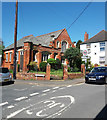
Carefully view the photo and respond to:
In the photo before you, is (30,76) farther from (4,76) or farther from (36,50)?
(36,50)

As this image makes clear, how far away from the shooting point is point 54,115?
407 centimetres

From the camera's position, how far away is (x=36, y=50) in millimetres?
24094

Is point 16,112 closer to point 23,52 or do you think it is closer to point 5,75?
point 5,75

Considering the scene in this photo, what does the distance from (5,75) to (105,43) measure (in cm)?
2951

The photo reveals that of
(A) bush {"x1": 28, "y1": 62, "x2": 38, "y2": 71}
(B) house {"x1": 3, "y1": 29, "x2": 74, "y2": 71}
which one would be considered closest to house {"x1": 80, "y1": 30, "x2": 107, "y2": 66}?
(B) house {"x1": 3, "y1": 29, "x2": 74, "y2": 71}

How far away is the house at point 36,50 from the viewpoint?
22.7 metres

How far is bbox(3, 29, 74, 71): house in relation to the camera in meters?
22.7

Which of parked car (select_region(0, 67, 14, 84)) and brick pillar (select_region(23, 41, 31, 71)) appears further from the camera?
brick pillar (select_region(23, 41, 31, 71))

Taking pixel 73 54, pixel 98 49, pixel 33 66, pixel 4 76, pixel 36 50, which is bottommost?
pixel 4 76

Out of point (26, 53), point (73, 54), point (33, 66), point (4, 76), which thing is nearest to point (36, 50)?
point (26, 53)

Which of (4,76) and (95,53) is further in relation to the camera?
(95,53)

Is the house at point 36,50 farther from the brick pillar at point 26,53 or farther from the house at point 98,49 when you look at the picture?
the house at point 98,49

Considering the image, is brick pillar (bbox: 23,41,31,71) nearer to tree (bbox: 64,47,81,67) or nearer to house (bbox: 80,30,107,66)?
tree (bbox: 64,47,81,67)

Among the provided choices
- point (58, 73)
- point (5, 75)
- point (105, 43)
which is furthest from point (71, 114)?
point (105, 43)
